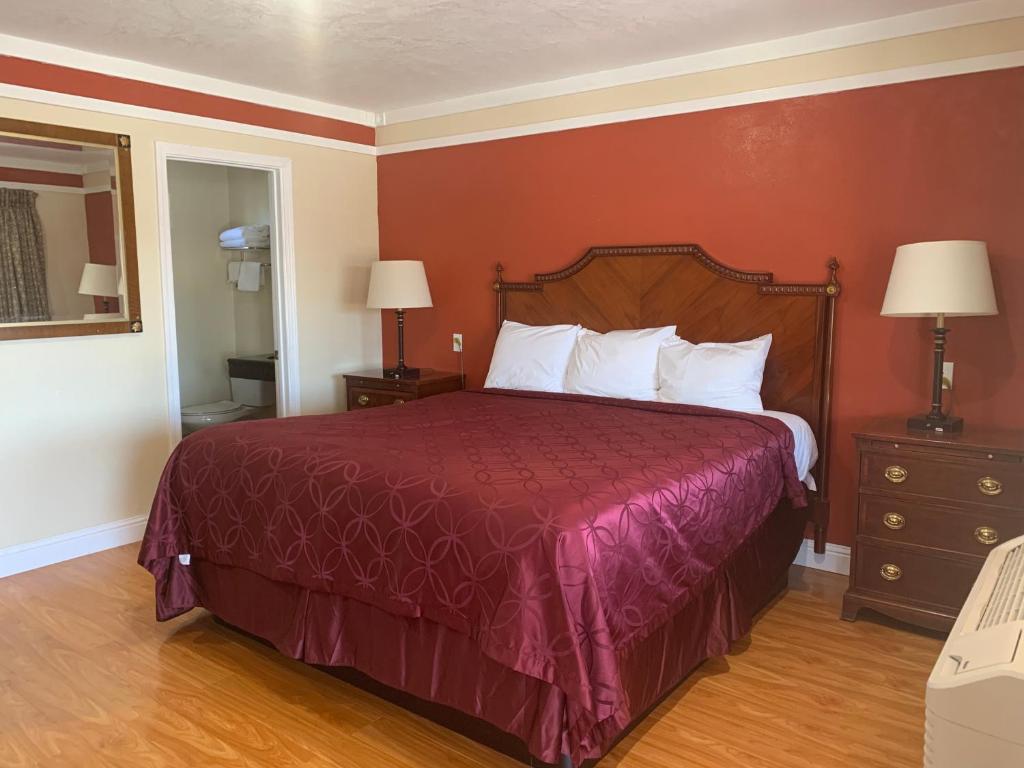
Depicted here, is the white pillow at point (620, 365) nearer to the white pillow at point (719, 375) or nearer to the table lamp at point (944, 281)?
the white pillow at point (719, 375)

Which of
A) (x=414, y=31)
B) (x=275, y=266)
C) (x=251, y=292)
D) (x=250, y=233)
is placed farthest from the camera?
(x=251, y=292)

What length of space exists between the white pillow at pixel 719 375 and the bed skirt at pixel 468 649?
0.57 meters

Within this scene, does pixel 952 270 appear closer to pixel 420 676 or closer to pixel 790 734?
pixel 790 734

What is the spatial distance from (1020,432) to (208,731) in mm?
3014

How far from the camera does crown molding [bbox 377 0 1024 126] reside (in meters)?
3.02

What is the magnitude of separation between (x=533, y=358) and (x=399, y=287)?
1.01 metres

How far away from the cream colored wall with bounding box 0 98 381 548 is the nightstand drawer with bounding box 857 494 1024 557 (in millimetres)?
3279

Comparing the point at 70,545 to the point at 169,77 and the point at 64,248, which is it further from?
the point at 169,77

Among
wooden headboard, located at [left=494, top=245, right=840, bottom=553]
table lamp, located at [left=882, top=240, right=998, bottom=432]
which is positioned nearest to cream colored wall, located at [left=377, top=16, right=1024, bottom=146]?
wooden headboard, located at [left=494, top=245, right=840, bottom=553]

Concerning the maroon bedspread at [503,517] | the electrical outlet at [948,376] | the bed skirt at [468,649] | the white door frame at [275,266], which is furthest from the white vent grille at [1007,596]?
the white door frame at [275,266]

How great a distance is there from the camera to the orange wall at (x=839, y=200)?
305 centimetres

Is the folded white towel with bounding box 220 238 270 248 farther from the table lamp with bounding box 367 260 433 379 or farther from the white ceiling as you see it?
the white ceiling

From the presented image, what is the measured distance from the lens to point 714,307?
370cm

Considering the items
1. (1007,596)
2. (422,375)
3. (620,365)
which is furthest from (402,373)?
(1007,596)
